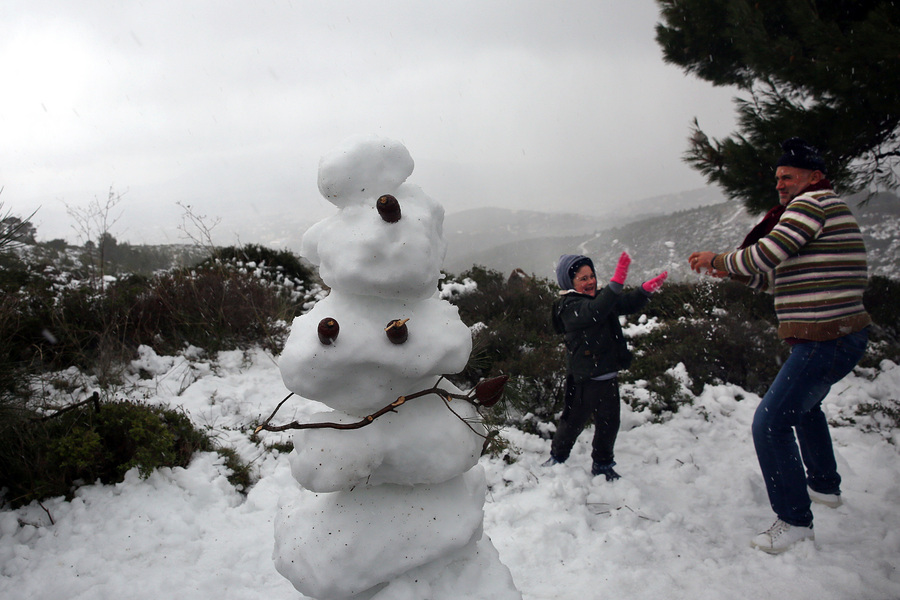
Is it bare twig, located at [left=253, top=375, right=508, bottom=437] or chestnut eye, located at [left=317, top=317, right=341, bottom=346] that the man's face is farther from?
chestnut eye, located at [left=317, top=317, right=341, bottom=346]

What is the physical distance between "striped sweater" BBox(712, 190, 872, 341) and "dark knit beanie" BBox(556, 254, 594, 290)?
3.47 ft

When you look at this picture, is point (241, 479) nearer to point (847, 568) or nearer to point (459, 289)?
point (847, 568)

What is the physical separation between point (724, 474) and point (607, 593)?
159cm

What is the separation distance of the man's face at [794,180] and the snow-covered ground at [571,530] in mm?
1873

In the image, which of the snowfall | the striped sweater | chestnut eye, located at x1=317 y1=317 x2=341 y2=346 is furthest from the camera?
the striped sweater

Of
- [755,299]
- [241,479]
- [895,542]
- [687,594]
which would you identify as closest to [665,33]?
[755,299]

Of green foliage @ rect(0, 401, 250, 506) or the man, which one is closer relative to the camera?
the man

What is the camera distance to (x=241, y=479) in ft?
10.8

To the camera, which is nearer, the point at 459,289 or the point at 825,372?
the point at 825,372

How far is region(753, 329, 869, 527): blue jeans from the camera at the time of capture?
89.7 inches

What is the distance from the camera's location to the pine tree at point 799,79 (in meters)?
3.58

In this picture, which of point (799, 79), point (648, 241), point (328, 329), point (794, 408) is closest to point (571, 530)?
point (794, 408)

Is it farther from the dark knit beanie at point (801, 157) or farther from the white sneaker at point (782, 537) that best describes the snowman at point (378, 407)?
the dark knit beanie at point (801, 157)

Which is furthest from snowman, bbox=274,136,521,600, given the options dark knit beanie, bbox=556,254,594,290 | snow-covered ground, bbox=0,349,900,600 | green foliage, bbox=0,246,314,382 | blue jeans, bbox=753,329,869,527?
green foliage, bbox=0,246,314,382
